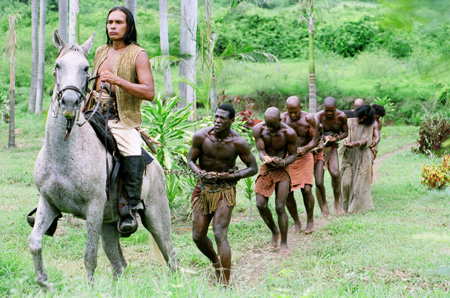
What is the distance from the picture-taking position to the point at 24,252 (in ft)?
23.8

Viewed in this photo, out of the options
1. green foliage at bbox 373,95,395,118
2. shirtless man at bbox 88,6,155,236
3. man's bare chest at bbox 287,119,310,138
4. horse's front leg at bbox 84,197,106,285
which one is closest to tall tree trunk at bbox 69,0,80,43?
man's bare chest at bbox 287,119,310,138

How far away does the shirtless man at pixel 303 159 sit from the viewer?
→ 909 centimetres

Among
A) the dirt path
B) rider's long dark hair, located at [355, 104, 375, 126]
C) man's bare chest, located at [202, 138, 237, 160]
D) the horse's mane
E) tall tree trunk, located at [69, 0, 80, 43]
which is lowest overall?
the dirt path

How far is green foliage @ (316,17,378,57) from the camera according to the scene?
31562 mm

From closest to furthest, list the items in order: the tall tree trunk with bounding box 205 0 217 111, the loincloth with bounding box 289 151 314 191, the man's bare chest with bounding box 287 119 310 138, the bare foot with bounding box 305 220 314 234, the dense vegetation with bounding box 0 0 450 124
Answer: the bare foot with bounding box 305 220 314 234
the loincloth with bounding box 289 151 314 191
the man's bare chest with bounding box 287 119 310 138
the tall tree trunk with bounding box 205 0 217 111
the dense vegetation with bounding box 0 0 450 124

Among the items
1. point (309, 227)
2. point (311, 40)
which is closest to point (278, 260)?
point (309, 227)

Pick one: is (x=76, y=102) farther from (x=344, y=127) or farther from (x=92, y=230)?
(x=344, y=127)

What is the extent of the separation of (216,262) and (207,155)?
1305 millimetres

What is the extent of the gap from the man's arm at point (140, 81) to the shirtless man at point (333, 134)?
5670 mm

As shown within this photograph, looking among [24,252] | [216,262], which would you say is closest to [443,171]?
[216,262]

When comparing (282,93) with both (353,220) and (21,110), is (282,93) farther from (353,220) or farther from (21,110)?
(353,220)

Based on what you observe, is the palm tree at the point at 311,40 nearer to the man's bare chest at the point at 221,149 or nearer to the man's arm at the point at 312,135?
the man's arm at the point at 312,135

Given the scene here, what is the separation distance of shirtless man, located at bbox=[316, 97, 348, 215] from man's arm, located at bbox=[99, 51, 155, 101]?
567 cm

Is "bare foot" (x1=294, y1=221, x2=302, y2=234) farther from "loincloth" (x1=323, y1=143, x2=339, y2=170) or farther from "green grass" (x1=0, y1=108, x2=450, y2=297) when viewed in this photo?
"loincloth" (x1=323, y1=143, x2=339, y2=170)
